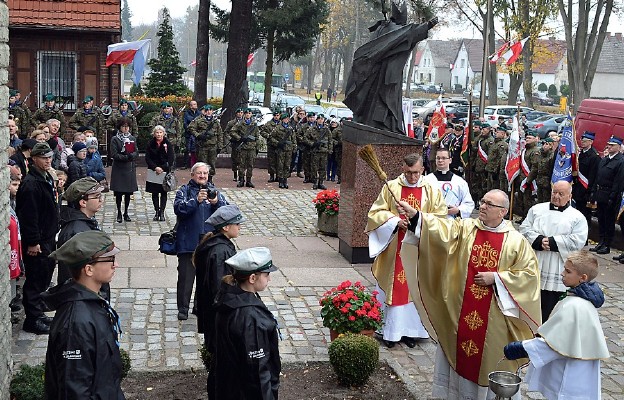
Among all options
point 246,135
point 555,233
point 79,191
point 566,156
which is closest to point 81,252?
point 79,191

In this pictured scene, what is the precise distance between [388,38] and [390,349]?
555cm

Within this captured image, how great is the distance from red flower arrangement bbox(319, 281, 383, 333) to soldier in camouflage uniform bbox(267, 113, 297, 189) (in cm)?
1268

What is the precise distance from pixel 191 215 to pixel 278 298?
1.96m

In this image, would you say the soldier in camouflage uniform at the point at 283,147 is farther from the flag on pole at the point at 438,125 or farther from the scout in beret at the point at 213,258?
the scout in beret at the point at 213,258

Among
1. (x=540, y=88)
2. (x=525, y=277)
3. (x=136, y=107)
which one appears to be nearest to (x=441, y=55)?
(x=540, y=88)

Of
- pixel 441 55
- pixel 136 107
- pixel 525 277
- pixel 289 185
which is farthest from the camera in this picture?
pixel 441 55

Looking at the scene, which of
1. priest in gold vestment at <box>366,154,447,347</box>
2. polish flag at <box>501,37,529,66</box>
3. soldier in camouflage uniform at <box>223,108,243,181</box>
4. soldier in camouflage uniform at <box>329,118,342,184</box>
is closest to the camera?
priest in gold vestment at <box>366,154,447,347</box>

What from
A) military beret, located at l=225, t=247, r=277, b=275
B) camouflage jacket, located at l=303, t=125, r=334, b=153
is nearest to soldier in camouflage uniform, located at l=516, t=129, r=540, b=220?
camouflage jacket, located at l=303, t=125, r=334, b=153

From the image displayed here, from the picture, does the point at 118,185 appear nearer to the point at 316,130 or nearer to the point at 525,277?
the point at 316,130

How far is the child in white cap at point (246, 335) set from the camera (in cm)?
501

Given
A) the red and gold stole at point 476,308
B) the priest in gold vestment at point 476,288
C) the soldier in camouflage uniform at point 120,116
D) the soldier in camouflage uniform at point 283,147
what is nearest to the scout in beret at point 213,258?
the priest in gold vestment at point 476,288

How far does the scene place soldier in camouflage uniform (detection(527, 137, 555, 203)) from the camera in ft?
52.4

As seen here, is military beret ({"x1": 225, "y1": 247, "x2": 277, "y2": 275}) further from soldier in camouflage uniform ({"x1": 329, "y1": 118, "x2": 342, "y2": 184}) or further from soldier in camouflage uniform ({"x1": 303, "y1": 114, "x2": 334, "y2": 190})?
soldier in camouflage uniform ({"x1": 329, "y1": 118, "x2": 342, "y2": 184})

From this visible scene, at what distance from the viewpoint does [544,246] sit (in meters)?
8.43
